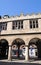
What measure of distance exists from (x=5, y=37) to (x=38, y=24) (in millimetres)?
7537

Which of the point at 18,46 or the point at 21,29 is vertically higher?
the point at 21,29

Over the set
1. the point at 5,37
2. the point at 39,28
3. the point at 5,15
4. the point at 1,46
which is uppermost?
the point at 5,15

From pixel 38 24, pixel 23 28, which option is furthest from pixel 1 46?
pixel 38 24

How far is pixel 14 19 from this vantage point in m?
32.6

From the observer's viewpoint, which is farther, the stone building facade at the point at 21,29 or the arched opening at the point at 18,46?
the arched opening at the point at 18,46

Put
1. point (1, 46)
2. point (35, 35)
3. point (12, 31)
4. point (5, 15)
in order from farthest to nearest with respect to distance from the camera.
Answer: point (1, 46) → point (5, 15) → point (12, 31) → point (35, 35)

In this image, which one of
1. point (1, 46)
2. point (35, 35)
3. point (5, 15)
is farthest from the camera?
point (1, 46)

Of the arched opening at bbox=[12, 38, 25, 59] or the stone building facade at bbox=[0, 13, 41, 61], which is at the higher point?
the stone building facade at bbox=[0, 13, 41, 61]

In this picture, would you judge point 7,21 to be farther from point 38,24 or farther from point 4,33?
point 38,24

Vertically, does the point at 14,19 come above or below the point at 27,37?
above

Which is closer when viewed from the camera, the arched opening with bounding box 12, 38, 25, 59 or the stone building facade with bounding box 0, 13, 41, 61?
the stone building facade with bounding box 0, 13, 41, 61

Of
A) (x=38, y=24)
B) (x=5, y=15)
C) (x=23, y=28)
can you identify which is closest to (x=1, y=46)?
(x=5, y=15)

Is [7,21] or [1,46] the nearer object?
[7,21]

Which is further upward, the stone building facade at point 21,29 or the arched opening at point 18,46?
the stone building facade at point 21,29
